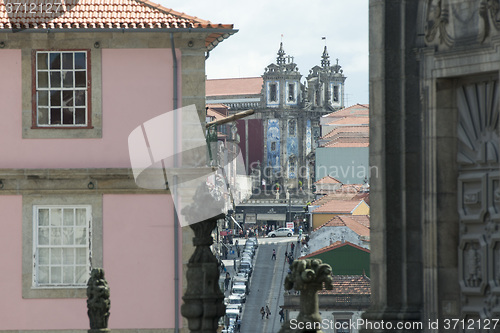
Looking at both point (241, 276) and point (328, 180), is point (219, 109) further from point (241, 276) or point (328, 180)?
point (241, 276)

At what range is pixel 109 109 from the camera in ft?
54.4

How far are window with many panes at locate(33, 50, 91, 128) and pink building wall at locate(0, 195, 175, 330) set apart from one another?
44.6 inches

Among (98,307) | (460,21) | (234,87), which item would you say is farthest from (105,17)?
(234,87)

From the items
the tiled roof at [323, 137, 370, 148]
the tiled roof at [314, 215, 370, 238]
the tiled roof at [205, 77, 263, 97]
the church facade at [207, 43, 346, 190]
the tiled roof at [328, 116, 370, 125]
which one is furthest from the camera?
the tiled roof at [205, 77, 263, 97]

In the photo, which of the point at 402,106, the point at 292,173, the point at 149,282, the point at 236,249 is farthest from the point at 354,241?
the point at 292,173

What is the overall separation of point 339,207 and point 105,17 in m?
67.2

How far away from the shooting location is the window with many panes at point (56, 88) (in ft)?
54.2

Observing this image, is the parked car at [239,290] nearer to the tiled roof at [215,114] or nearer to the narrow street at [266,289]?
the narrow street at [266,289]

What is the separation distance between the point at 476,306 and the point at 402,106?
5.41ft

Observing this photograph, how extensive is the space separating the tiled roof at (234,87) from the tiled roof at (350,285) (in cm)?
8464

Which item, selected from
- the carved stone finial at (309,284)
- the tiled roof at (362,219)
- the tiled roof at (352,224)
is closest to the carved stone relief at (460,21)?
the carved stone finial at (309,284)

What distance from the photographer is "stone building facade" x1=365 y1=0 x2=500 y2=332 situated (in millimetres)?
8992

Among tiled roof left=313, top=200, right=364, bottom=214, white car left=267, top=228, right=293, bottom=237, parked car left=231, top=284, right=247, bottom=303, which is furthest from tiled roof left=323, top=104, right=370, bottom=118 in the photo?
parked car left=231, top=284, right=247, bottom=303

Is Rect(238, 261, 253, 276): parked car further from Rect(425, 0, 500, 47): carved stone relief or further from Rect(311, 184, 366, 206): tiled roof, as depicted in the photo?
Rect(425, 0, 500, 47): carved stone relief
